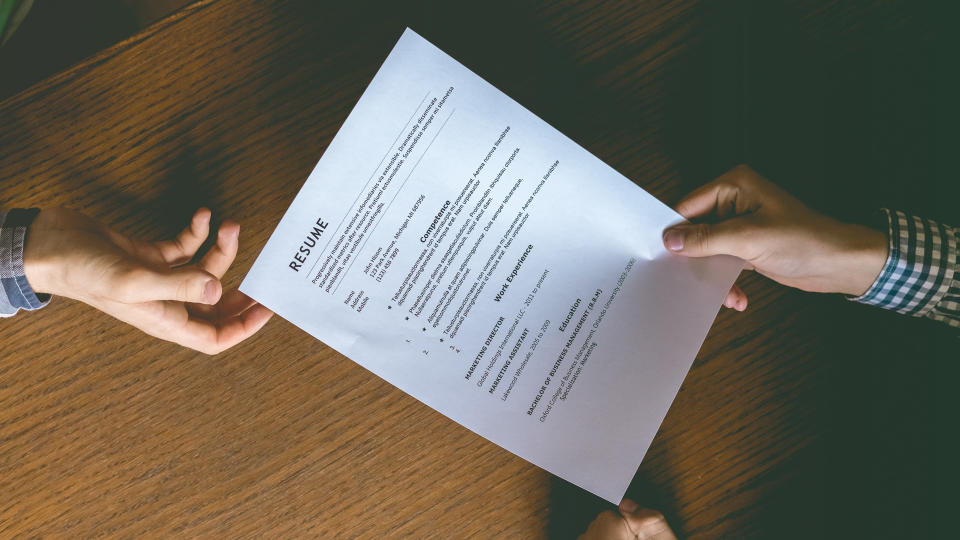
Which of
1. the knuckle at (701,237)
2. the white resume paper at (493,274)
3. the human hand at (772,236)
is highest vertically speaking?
the human hand at (772,236)

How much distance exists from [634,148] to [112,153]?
0.52m

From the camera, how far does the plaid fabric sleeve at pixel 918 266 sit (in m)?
0.55

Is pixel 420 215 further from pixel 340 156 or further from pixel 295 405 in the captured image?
pixel 295 405

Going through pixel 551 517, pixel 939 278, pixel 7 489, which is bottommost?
pixel 7 489

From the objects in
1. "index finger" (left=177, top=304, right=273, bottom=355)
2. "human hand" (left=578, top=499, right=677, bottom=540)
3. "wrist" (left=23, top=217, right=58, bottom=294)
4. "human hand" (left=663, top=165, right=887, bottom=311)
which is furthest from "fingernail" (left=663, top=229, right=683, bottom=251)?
"wrist" (left=23, top=217, right=58, bottom=294)

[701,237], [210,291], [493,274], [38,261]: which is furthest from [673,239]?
[38,261]

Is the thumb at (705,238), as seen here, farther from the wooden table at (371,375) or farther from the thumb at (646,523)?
the thumb at (646,523)

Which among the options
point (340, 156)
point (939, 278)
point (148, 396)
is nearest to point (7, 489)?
point (148, 396)

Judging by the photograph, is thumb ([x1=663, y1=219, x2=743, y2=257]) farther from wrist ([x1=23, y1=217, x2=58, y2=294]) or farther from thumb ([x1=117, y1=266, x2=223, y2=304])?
wrist ([x1=23, y1=217, x2=58, y2=294])

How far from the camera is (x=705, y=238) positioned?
51cm

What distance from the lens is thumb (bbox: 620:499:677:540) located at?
1.87 ft

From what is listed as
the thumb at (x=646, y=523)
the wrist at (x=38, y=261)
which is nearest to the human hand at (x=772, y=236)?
the thumb at (x=646, y=523)

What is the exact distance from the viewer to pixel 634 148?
0.57 metres

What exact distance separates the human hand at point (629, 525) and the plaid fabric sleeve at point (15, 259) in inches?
23.3
